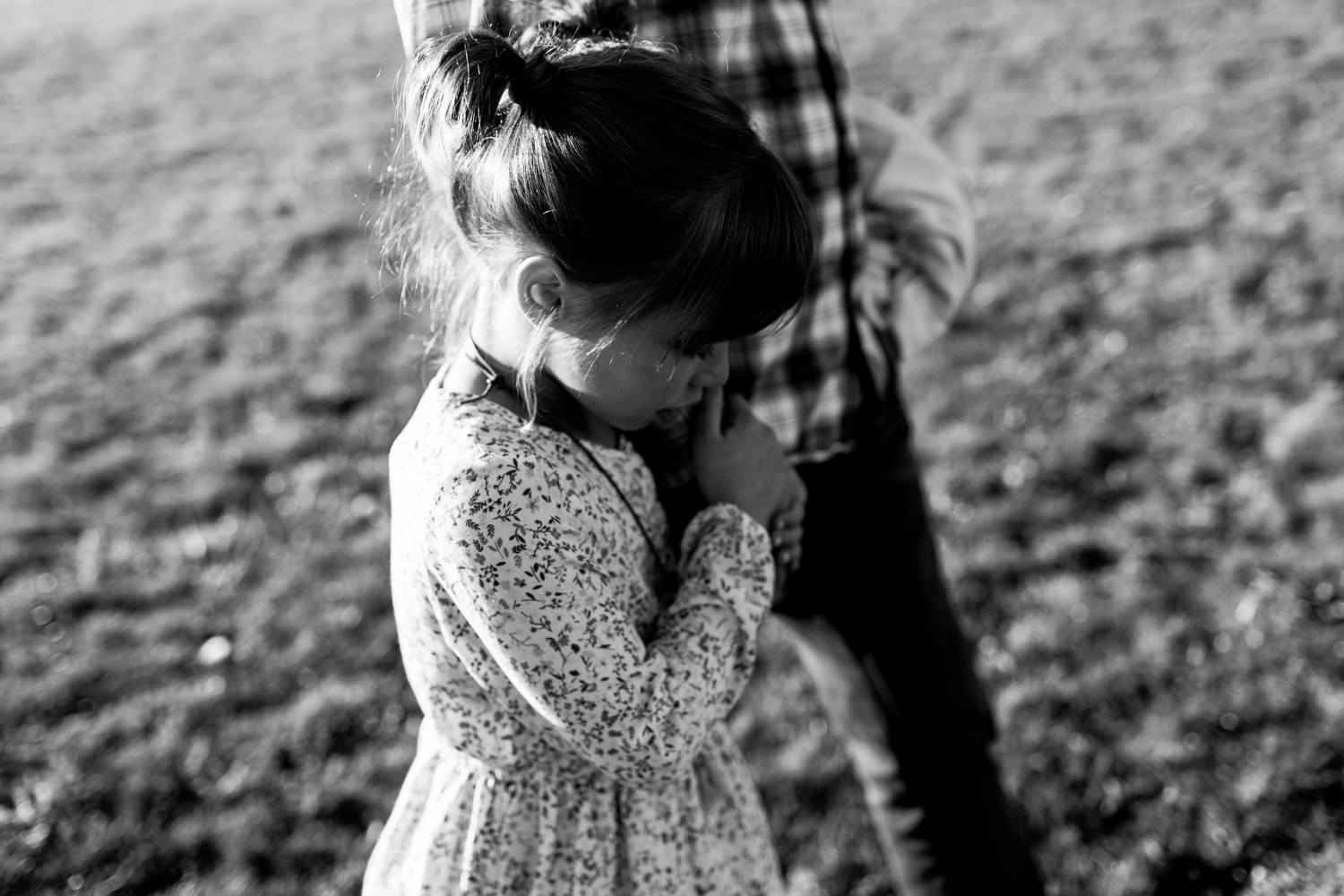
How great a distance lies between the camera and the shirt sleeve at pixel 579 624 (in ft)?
4.68

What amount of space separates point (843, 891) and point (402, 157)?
6.36ft

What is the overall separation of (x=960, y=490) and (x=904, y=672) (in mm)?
1656

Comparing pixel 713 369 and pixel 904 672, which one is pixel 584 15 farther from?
pixel 904 672

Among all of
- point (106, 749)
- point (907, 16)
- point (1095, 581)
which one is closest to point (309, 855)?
point (106, 749)

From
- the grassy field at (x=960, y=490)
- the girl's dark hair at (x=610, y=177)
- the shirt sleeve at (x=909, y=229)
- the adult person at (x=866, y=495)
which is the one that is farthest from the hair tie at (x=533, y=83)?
the grassy field at (x=960, y=490)

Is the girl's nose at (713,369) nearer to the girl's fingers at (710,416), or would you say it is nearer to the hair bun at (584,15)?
the girl's fingers at (710,416)

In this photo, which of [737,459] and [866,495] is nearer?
[737,459]

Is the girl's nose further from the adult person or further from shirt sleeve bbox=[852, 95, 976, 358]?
shirt sleeve bbox=[852, 95, 976, 358]

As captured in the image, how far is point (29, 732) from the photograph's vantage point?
327 cm

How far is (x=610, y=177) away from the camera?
135cm

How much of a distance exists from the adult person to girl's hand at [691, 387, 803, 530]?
5.7 inches

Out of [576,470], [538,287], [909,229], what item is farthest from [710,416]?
[909,229]

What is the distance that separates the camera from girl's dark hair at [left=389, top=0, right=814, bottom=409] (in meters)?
1.36

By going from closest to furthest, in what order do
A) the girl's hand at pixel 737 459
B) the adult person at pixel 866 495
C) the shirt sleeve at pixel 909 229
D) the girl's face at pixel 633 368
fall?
1. the girl's face at pixel 633 368
2. the girl's hand at pixel 737 459
3. the adult person at pixel 866 495
4. the shirt sleeve at pixel 909 229
